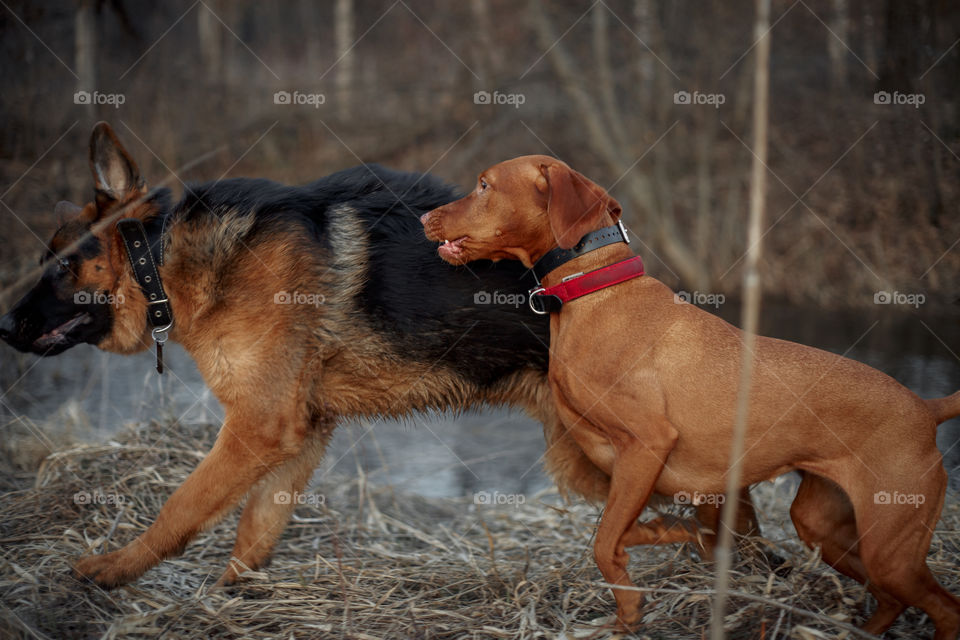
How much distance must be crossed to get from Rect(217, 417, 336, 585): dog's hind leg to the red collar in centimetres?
133

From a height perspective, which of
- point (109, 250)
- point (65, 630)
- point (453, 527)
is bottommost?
point (453, 527)

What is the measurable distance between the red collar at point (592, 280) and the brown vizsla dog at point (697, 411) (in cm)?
3

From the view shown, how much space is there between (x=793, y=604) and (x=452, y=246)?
81.4 inches

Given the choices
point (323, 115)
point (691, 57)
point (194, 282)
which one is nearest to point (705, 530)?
point (194, 282)

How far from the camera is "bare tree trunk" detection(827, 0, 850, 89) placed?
1103cm

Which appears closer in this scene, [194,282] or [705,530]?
[705,530]

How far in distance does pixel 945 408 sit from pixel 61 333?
3880 millimetres

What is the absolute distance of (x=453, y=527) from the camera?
15.9ft

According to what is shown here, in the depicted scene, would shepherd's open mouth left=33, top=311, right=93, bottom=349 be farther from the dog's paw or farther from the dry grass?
the dog's paw

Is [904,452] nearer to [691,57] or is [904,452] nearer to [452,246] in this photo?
[452,246]

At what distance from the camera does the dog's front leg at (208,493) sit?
3.51 metres

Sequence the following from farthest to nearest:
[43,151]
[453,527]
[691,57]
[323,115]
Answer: [323,115], [691,57], [43,151], [453,527]

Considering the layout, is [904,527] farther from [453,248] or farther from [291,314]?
[291,314]

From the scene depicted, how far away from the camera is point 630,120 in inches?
409
